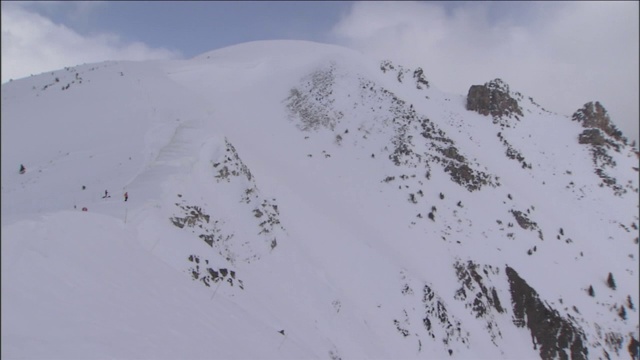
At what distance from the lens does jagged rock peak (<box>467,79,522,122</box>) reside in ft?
189

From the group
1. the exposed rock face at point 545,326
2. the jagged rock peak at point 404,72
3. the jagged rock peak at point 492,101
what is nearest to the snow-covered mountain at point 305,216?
the exposed rock face at point 545,326

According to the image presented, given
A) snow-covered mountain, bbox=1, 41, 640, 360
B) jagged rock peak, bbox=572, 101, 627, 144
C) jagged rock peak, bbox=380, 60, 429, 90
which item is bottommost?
snow-covered mountain, bbox=1, 41, 640, 360

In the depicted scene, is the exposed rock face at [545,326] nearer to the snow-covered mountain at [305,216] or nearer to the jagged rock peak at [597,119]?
the snow-covered mountain at [305,216]

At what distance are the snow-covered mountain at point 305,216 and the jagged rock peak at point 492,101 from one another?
0.87 ft

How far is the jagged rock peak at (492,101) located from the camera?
57.7 meters

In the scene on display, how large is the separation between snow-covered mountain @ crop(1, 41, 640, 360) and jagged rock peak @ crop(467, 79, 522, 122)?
26cm

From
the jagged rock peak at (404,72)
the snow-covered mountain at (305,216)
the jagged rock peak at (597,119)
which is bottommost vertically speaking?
the snow-covered mountain at (305,216)

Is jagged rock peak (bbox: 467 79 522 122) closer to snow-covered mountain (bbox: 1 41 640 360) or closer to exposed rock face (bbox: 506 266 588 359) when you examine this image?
snow-covered mountain (bbox: 1 41 640 360)

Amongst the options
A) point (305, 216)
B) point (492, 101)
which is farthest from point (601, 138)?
point (305, 216)

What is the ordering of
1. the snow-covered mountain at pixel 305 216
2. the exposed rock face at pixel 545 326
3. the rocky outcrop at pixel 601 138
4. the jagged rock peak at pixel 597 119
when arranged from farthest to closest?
1. the jagged rock peak at pixel 597 119
2. the rocky outcrop at pixel 601 138
3. the exposed rock face at pixel 545 326
4. the snow-covered mountain at pixel 305 216

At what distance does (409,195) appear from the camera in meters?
38.0

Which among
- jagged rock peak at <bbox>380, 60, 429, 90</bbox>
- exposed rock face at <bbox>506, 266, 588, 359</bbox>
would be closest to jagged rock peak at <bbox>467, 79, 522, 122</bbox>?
jagged rock peak at <bbox>380, 60, 429, 90</bbox>

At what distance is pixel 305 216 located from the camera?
31.7 m

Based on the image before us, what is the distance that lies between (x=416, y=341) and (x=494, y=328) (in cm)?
826
